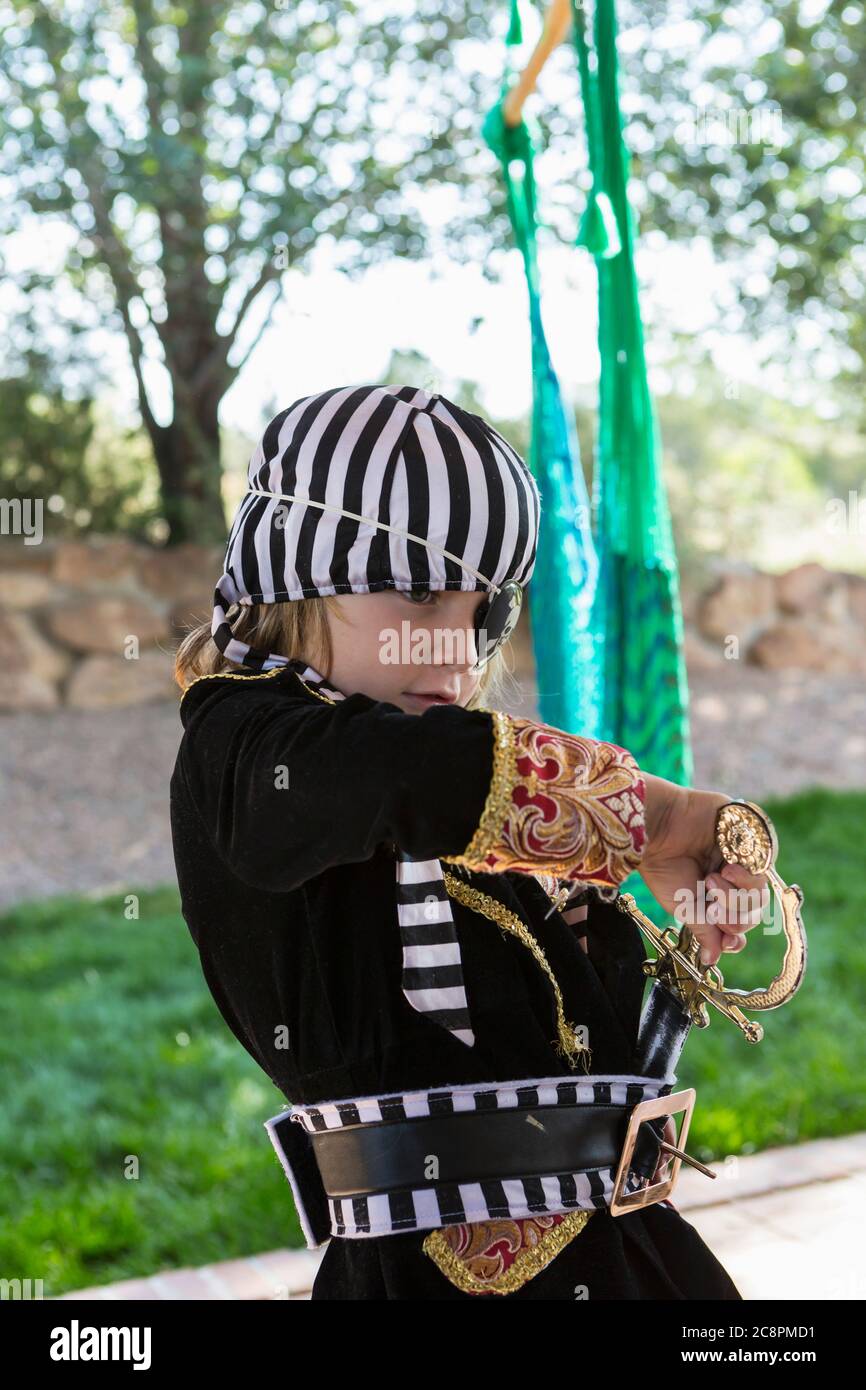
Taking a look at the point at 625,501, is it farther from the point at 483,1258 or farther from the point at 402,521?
the point at 483,1258

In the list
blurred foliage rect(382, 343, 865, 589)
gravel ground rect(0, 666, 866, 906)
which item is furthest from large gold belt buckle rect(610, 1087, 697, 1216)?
blurred foliage rect(382, 343, 865, 589)

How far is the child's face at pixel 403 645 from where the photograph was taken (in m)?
1.08

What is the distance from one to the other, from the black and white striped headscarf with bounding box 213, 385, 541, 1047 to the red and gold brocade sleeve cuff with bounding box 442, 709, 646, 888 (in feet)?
0.63

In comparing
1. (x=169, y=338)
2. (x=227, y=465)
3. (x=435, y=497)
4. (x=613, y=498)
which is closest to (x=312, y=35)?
(x=169, y=338)

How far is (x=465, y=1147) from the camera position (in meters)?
1.10

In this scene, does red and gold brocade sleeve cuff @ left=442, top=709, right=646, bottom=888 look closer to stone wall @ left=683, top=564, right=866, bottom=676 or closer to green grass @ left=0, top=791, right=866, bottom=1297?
green grass @ left=0, top=791, right=866, bottom=1297

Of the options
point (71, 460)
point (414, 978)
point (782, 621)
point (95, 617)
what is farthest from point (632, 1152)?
point (782, 621)

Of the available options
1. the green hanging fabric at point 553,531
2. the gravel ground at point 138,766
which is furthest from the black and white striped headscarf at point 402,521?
the gravel ground at point 138,766

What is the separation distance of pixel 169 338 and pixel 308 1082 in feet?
22.4

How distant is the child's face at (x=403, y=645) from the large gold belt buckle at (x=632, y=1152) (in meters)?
0.39

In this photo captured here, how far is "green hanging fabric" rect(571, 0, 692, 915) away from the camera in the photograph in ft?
6.36

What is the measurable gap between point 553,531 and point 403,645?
977 mm

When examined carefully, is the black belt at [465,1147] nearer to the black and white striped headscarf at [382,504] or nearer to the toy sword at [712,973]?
the toy sword at [712,973]

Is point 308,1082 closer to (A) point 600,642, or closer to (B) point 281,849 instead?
(B) point 281,849
